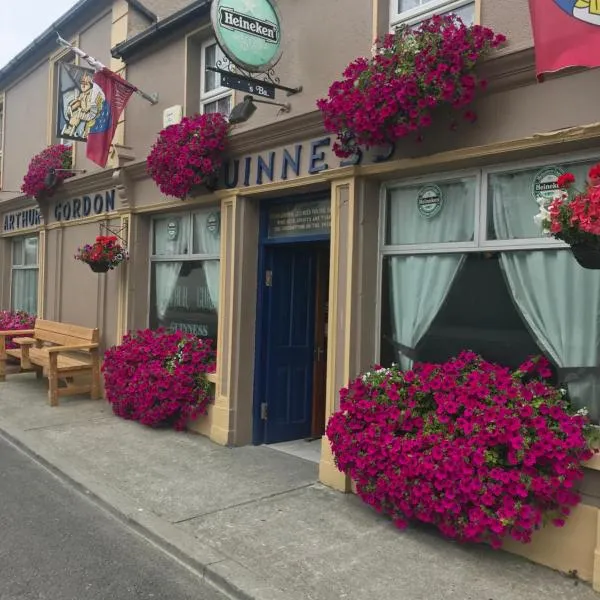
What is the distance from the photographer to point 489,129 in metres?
4.46

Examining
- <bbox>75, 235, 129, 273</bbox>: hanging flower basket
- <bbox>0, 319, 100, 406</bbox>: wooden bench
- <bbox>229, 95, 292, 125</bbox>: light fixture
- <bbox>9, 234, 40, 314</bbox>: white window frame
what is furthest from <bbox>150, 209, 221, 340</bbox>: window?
<bbox>9, 234, 40, 314</bbox>: white window frame

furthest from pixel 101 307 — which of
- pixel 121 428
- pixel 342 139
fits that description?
pixel 342 139

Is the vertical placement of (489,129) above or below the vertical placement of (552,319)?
above

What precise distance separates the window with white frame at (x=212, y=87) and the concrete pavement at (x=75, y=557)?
470 cm

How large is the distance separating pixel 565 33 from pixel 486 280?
1.80 m

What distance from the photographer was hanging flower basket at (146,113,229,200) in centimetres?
667

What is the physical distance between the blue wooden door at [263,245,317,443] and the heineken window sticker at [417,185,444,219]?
209cm

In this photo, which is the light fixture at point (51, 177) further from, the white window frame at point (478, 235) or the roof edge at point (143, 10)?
the white window frame at point (478, 235)

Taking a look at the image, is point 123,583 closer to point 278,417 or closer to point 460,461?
point 460,461

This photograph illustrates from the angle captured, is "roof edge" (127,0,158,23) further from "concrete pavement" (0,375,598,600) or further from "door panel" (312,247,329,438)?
"concrete pavement" (0,375,598,600)

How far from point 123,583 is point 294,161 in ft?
13.2

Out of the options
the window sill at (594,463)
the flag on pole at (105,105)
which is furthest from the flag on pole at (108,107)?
the window sill at (594,463)

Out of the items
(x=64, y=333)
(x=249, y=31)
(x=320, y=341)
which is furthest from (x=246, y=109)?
(x=64, y=333)

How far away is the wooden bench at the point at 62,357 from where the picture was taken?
848cm
